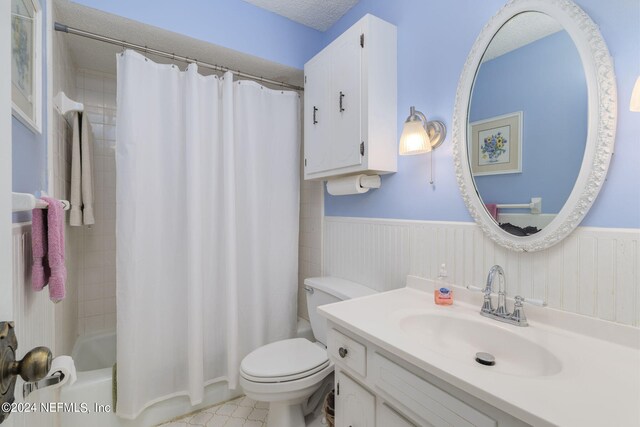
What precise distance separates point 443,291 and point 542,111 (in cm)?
74

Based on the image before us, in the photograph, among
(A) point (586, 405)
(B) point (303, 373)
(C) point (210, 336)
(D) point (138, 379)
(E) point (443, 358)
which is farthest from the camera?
(C) point (210, 336)

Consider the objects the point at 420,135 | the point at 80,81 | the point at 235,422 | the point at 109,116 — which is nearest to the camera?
the point at 420,135

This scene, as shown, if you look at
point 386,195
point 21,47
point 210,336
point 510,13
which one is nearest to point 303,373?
point 210,336

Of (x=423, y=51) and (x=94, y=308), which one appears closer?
(x=423, y=51)

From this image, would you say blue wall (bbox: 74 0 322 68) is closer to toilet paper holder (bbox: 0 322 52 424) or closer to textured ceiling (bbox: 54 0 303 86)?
textured ceiling (bbox: 54 0 303 86)

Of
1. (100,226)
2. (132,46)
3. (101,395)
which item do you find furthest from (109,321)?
(132,46)

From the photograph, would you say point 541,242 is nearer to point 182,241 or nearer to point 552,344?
point 552,344

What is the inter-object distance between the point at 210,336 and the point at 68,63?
6.15 feet

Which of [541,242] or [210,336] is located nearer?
[541,242]

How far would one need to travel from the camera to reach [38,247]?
2.62 feet

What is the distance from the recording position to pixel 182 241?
1.72 meters

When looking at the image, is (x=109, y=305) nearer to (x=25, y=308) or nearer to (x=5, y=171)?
(x=25, y=308)

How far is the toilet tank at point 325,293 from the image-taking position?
163 cm

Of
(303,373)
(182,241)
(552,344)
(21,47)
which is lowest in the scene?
(303,373)
